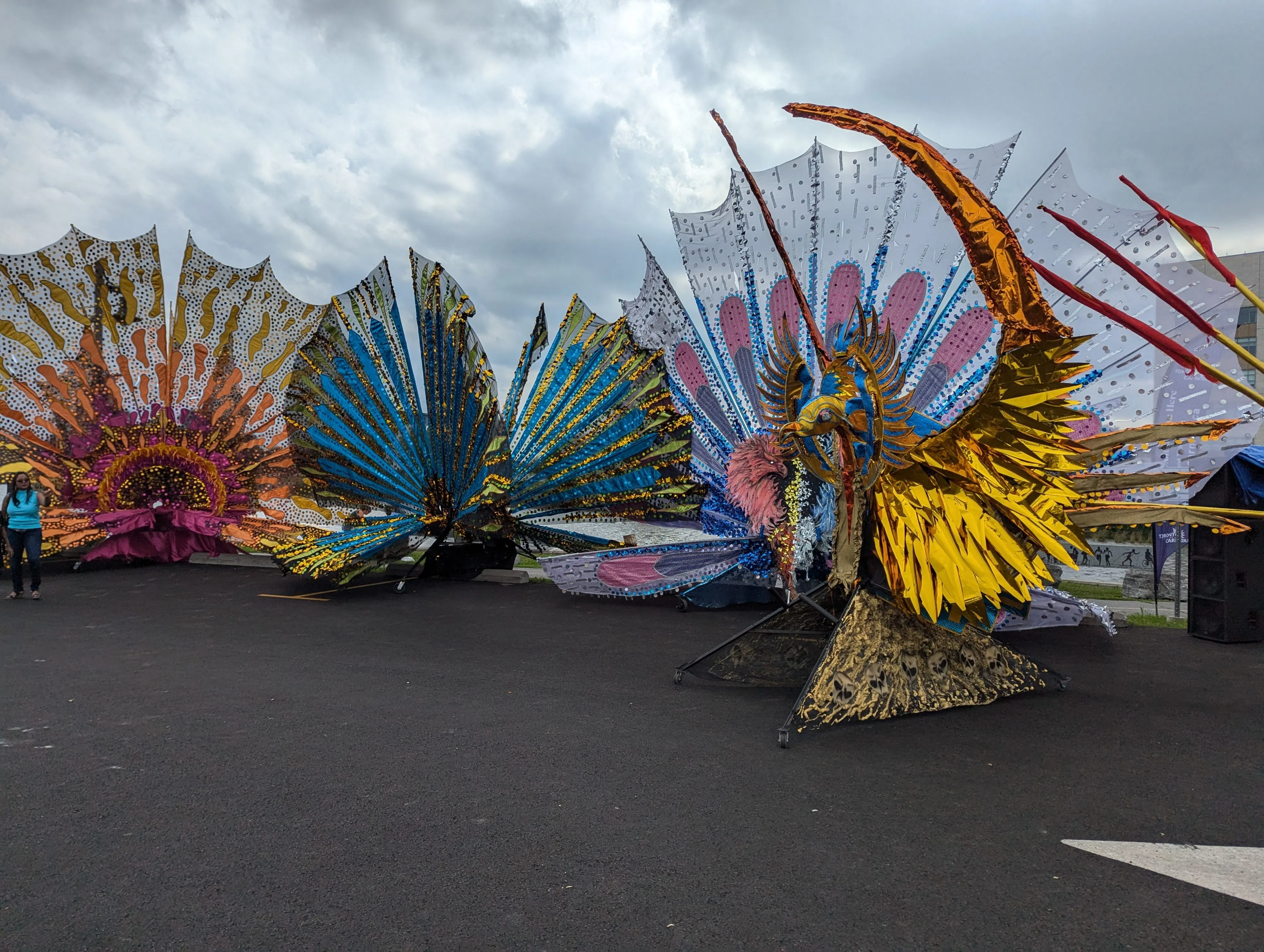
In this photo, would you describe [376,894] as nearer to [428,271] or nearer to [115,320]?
[428,271]

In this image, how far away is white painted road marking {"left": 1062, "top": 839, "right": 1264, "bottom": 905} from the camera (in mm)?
2229

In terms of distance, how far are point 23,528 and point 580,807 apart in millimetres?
6859

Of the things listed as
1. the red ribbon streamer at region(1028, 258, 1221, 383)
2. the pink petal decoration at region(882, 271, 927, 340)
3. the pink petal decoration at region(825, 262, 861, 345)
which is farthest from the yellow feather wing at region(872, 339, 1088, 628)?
the pink petal decoration at region(825, 262, 861, 345)

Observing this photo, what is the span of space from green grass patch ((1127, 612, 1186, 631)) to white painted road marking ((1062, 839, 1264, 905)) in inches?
185

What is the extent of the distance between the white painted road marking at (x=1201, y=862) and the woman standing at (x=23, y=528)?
8.28 meters

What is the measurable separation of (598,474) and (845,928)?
20.1 feet

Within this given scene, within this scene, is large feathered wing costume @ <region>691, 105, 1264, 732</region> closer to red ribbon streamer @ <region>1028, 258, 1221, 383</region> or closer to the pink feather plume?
red ribbon streamer @ <region>1028, 258, 1221, 383</region>

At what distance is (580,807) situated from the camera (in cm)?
276

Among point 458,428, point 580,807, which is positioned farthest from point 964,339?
point 458,428

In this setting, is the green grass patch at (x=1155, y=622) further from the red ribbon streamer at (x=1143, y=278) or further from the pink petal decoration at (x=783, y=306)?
the red ribbon streamer at (x=1143, y=278)

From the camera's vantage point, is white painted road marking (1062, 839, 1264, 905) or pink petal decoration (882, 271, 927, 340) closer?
white painted road marking (1062, 839, 1264, 905)

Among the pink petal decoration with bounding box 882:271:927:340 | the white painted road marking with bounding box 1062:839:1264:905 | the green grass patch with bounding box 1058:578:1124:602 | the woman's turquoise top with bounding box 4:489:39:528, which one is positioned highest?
the pink petal decoration with bounding box 882:271:927:340

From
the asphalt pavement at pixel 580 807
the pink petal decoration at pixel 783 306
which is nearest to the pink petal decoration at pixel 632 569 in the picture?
the asphalt pavement at pixel 580 807

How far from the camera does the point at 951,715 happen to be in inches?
155
